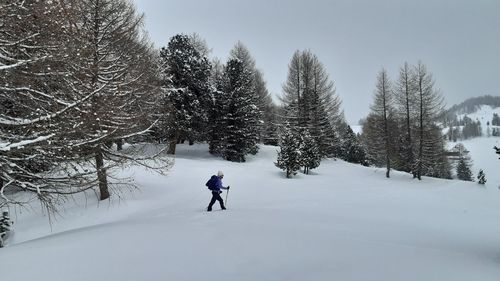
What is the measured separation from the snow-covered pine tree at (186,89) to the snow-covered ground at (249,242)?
10195 mm

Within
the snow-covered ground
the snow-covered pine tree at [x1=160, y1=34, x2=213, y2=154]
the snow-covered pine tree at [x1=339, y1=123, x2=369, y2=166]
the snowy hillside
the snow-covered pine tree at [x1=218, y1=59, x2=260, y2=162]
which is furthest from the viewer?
the snowy hillside

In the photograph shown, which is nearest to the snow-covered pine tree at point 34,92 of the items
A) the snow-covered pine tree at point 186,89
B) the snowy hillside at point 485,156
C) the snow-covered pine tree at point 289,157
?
the snow-covered pine tree at point 289,157

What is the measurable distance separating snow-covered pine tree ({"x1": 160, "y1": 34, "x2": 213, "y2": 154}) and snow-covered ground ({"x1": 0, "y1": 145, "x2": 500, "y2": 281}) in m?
10.2

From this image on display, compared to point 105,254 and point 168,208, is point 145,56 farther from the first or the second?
point 105,254

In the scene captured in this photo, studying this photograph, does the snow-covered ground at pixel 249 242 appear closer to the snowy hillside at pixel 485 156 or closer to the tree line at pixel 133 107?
the tree line at pixel 133 107

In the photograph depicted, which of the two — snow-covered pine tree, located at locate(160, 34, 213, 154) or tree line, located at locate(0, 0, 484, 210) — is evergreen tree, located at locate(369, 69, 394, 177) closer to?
tree line, located at locate(0, 0, 484, 210)

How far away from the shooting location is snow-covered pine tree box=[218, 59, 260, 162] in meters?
30.8

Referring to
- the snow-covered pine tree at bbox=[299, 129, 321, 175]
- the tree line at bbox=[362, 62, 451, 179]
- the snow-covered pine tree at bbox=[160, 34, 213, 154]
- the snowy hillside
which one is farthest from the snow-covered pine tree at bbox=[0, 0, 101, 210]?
the snowy hillside

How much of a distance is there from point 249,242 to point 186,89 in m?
22.7

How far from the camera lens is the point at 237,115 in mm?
31625

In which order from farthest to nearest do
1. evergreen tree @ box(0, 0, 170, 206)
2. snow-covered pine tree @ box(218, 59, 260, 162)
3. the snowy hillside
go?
the snowy hillside
snow-covered pine tree @ box(218, 59, 260, 162)
evergreen tree @ box(0, 0, 170, 206)

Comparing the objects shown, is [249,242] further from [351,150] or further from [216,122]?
[351,150]

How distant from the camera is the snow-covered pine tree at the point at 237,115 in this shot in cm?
3081

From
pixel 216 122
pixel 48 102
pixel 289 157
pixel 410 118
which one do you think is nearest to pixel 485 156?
pixel 410 118
